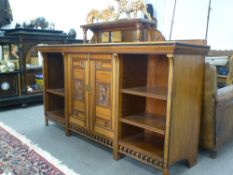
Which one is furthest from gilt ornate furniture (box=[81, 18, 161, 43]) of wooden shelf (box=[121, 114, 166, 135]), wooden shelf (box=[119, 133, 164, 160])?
wooden shelf (box=[119, 133, 164, 160])

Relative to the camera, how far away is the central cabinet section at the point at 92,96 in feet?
6.42

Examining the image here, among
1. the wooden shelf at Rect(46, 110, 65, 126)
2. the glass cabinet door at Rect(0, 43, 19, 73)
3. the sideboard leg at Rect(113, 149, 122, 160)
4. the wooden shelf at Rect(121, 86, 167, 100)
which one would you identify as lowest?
the sideboard leg at Rect(113, 149, 122, 160)

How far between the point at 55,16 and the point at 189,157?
3790 mm

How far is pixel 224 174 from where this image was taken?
1.73 meters

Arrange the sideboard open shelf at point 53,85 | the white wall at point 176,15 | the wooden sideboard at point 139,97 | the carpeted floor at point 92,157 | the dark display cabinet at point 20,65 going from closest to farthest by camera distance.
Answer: the wooden sideboard at point 139,97
the carpeted floor at point 92,157
the sideboard open shelf at point 53,85
the dark display cabinet at point 20,65
the white wall at point 176,15

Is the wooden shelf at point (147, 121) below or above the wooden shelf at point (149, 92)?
below

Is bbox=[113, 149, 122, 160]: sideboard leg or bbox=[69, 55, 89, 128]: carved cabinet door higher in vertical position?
bbox=[69, 55, 89, 128]: carved cabinet door

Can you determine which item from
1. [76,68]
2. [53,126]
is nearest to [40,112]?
[53,126]

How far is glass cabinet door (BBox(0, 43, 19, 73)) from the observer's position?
331 centimetres

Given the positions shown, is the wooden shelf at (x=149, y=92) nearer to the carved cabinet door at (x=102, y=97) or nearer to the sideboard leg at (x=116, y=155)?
the carved cabinet door at (x=102, y=97)

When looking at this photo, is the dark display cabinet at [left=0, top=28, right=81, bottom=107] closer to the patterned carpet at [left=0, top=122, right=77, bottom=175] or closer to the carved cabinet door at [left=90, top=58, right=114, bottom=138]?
the patterned carpet at [left=0, top=122, right=77, bottom=175]

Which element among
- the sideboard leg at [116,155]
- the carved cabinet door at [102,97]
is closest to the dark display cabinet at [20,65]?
the carved cabinet door at [102,97]

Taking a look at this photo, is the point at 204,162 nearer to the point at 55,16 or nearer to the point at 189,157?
the point at 189,157

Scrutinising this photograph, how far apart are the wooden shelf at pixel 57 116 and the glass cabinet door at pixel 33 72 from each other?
999 mm
